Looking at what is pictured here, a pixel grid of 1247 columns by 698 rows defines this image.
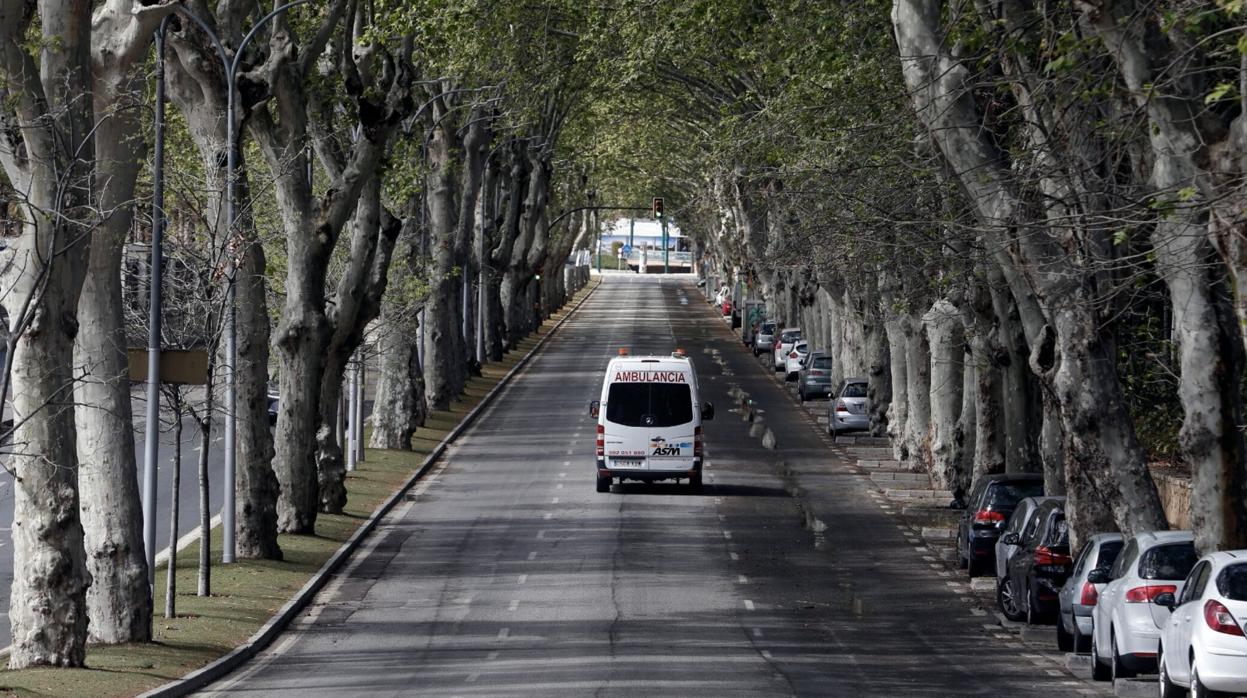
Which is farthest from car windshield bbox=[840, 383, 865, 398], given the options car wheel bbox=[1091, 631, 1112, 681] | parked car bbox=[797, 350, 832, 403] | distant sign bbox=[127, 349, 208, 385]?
car wheel bbox=[1091, 631, 1112, 681]

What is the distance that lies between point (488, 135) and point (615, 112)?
7899 mm

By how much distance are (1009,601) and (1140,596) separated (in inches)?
250

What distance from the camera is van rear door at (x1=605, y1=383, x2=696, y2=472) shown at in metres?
37.3

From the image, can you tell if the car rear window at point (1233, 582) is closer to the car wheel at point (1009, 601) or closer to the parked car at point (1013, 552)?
the parked car at point (1013, 552)

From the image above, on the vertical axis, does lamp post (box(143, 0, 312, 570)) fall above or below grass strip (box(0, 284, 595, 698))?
above

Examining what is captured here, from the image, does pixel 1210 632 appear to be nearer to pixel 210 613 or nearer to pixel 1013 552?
pixel 1013 552

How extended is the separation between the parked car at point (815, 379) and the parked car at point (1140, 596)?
42.3 metres

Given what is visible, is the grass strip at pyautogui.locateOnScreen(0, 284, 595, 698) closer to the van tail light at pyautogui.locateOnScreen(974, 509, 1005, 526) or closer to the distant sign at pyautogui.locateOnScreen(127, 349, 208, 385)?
the distant sign at pyautogui.locateOnScreen(127, 349, 208, 385)

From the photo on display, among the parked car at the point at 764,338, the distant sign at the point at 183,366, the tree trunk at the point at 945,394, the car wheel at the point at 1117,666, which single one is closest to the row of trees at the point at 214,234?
the distant sign at the point at 183,366

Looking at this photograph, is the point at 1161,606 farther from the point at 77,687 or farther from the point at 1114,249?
the point at 77,687

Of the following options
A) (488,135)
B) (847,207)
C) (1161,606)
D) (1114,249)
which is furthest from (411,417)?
(1161,606)

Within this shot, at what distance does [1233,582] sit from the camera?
48.8 ft

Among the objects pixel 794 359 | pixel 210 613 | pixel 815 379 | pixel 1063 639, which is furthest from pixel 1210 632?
pixel 794 359

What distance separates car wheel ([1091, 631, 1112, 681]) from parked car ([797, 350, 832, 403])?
41.6 metres
